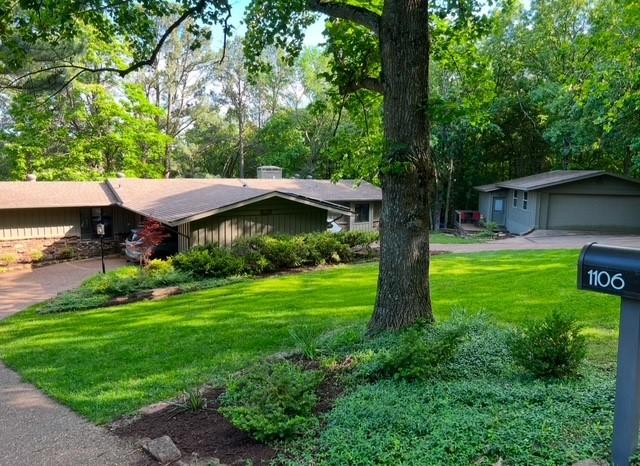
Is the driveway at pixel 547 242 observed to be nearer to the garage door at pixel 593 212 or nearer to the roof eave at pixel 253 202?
the garage door at pixel 593 212

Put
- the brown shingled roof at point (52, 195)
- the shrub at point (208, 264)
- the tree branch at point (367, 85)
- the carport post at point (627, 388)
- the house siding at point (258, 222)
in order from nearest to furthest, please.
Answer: the carport post at point (627, 388)
the tree branch at point (367, 85)
the shrub at point (208, 264)
the house siding at point (258, 222)
the brown shingled roof at point (52, 195)

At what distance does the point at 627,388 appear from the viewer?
2432 mm

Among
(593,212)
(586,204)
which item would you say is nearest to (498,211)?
(586,204)

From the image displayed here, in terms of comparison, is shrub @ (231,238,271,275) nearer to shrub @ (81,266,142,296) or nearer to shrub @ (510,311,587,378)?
shrub @ (81,266,142,296)

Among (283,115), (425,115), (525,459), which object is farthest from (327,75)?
(283,115)

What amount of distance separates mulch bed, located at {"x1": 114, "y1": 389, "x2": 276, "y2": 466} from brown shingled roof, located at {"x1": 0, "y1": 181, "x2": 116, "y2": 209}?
611 inches

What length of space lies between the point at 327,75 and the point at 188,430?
450cm

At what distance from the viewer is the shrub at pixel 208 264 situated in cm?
1335

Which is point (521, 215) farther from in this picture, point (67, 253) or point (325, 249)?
point (67, 253)

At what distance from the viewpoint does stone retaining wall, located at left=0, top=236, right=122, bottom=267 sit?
55.6ft

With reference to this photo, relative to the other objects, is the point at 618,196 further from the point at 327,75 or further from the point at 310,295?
the point at 327,75

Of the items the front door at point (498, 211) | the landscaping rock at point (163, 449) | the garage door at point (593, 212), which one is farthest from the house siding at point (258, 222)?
the front door at point (498, 211)

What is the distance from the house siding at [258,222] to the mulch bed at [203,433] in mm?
10826

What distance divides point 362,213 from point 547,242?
9.29 metres
